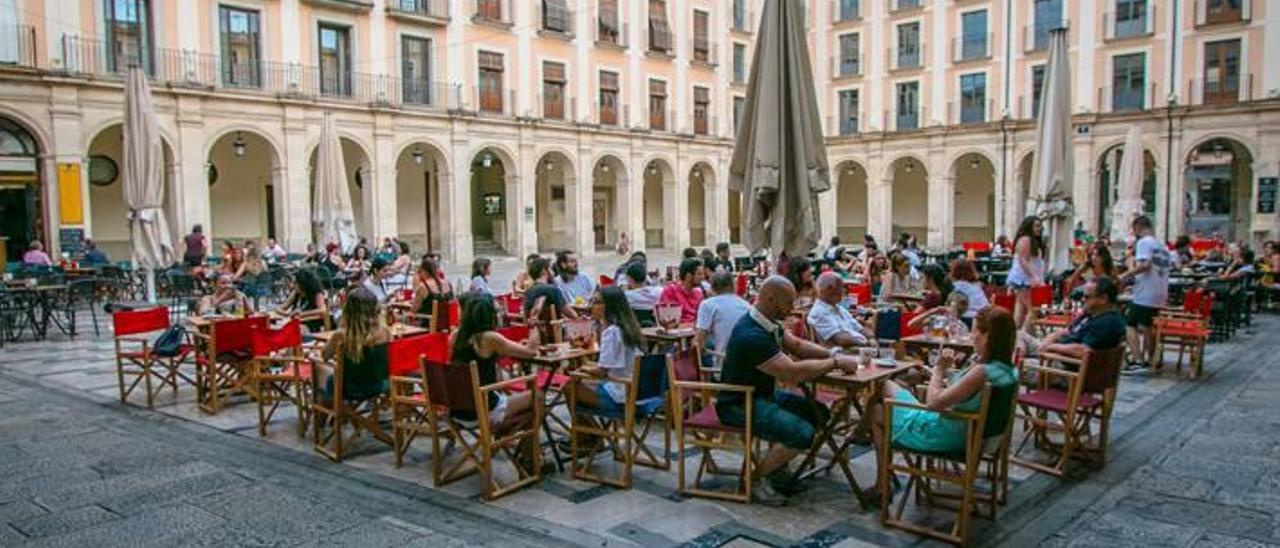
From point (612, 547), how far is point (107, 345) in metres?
10.3

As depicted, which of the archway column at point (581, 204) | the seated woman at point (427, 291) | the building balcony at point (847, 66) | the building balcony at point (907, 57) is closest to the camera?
the seated woman at point (427, 291)

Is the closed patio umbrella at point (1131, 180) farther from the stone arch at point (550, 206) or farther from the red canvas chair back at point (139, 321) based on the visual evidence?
the stone arch at point (550, 206)

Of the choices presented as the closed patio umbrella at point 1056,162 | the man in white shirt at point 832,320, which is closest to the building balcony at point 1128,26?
the closed patio umbrella at point 1056,162

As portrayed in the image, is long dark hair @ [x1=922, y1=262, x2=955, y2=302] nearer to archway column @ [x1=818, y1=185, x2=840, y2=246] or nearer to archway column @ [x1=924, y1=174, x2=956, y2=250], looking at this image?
archway column @ [x1=924, y1=174, x2=956, y2=250]

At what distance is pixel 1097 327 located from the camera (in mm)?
6293

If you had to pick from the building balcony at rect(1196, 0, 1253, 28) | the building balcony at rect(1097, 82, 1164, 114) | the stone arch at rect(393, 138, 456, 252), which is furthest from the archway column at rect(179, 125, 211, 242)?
the building balcony at rect(1196, 0, 1253, 28)

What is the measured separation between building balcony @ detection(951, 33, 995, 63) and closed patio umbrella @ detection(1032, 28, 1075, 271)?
2234 centimetres

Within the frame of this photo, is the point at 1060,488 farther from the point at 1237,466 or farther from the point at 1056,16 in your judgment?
the point at 1056,16

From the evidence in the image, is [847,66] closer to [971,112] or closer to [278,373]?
[971,112]

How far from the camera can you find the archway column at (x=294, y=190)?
74.8 feet

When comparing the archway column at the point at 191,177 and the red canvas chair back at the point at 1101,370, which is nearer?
the red canvas chair back at the point at 1101,370

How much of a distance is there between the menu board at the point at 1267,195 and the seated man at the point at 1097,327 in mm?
25910

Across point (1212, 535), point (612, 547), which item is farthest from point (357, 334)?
point (1212, 535)

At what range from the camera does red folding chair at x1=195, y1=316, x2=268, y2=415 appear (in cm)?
742
